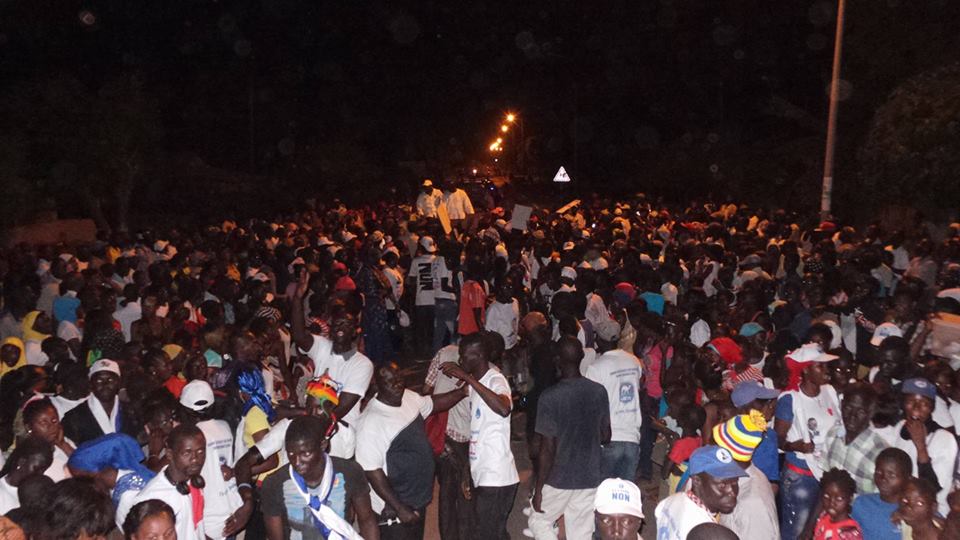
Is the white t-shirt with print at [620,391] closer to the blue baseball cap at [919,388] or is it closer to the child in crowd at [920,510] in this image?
the blue baseball cap at [919,388]

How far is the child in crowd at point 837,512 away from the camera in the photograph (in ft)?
15.1

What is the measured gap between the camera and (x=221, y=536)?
200 inches

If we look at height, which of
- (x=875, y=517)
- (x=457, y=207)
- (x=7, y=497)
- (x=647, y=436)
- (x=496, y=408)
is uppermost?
(x=457, y=207)

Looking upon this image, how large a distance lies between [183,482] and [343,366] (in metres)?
1.90

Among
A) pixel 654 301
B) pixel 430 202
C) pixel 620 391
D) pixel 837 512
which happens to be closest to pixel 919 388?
pixel 837 512

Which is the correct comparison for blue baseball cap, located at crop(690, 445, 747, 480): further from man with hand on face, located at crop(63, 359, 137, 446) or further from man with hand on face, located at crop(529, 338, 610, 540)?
man with hand on face, located at crop(63, 359, 137, 446)

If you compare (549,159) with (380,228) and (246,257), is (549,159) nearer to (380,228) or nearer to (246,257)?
(380,228)

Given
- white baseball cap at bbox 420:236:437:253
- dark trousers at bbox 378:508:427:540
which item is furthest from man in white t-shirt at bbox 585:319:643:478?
white baseball cap at bbox 420:236:437:253

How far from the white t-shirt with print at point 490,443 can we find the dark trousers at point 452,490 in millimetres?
483

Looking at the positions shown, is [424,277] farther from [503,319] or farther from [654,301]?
[654,301]

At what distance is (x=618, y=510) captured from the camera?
3986 millimetres

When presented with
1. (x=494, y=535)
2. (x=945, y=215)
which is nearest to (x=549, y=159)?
(x=945, y=215)

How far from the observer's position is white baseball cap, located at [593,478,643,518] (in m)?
3.99

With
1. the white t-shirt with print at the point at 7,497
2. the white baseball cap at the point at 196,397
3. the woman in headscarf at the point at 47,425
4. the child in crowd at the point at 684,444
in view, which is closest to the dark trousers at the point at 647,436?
the child in crowd at the point at 684,444
